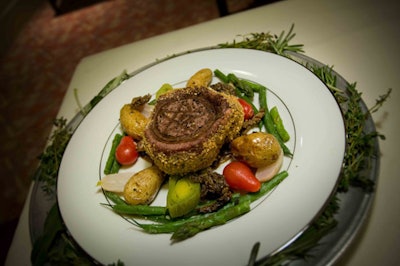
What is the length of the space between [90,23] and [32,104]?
7.51 feet

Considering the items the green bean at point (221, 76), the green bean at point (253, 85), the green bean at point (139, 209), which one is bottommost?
the green bean at point (139, 209)

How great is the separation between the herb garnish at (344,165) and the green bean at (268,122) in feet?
1.05

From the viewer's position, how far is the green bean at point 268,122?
1809 mm

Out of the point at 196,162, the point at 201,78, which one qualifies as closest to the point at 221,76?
the point at 201,78

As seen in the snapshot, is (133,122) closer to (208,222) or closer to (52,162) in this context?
(52,162)

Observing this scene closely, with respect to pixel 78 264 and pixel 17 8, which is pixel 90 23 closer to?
pixel 17 8

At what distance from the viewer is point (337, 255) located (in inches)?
51.8

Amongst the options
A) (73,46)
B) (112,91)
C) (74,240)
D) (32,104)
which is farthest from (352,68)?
(73,46)

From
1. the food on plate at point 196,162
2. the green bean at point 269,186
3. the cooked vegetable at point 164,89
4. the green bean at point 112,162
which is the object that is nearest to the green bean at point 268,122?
the food on plate at point 196,162

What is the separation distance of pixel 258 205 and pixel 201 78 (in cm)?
106

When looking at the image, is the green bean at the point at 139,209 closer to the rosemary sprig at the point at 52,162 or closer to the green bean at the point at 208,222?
the green bean at the point at 208,222

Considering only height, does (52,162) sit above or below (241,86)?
below

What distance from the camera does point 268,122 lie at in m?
1.99

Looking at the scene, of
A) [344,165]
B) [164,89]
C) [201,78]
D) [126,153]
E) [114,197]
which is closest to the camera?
[344,165]
